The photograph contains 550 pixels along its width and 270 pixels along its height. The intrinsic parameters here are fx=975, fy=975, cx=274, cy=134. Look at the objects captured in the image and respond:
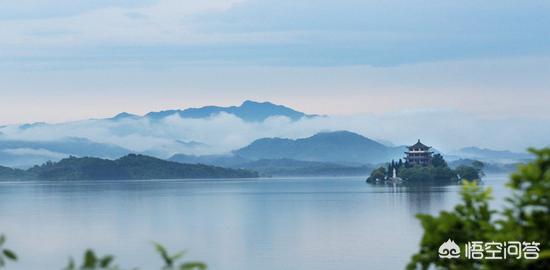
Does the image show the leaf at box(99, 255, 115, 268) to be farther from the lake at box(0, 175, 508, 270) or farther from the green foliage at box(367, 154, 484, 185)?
the green foliage at box(367, 154, 484, 185)

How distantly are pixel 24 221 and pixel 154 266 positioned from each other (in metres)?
17.1

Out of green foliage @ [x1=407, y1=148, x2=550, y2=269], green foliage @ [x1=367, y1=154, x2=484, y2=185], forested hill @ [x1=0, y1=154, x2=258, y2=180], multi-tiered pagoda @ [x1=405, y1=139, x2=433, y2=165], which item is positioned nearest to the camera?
green foliage @ [x1=407, y1=148, x2=550, y2=269]

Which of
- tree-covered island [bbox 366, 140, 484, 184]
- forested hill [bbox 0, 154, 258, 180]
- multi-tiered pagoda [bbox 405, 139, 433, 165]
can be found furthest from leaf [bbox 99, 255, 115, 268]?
forested hill [bbox 0, 154, 258, 180]

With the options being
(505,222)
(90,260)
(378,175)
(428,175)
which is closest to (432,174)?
(428,175)

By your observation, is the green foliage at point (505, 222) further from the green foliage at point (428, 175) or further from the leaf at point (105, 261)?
the green foliage at point (428, 175)

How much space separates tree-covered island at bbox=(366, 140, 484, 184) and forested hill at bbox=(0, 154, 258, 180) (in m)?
56.3

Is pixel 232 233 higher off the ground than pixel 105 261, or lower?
lower

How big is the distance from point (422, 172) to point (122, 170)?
62.6 m

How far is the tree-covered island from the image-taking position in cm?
7456

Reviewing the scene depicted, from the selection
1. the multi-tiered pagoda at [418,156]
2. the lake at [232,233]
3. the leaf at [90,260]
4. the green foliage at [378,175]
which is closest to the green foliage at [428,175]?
the multi-tiered pagoda at [418,156]

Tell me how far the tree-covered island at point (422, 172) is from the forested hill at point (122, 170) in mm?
56257

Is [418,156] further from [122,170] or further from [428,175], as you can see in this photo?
[122,170]

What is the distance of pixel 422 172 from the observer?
7494 cm

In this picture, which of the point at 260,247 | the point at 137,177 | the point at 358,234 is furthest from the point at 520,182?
the point at 137,177
